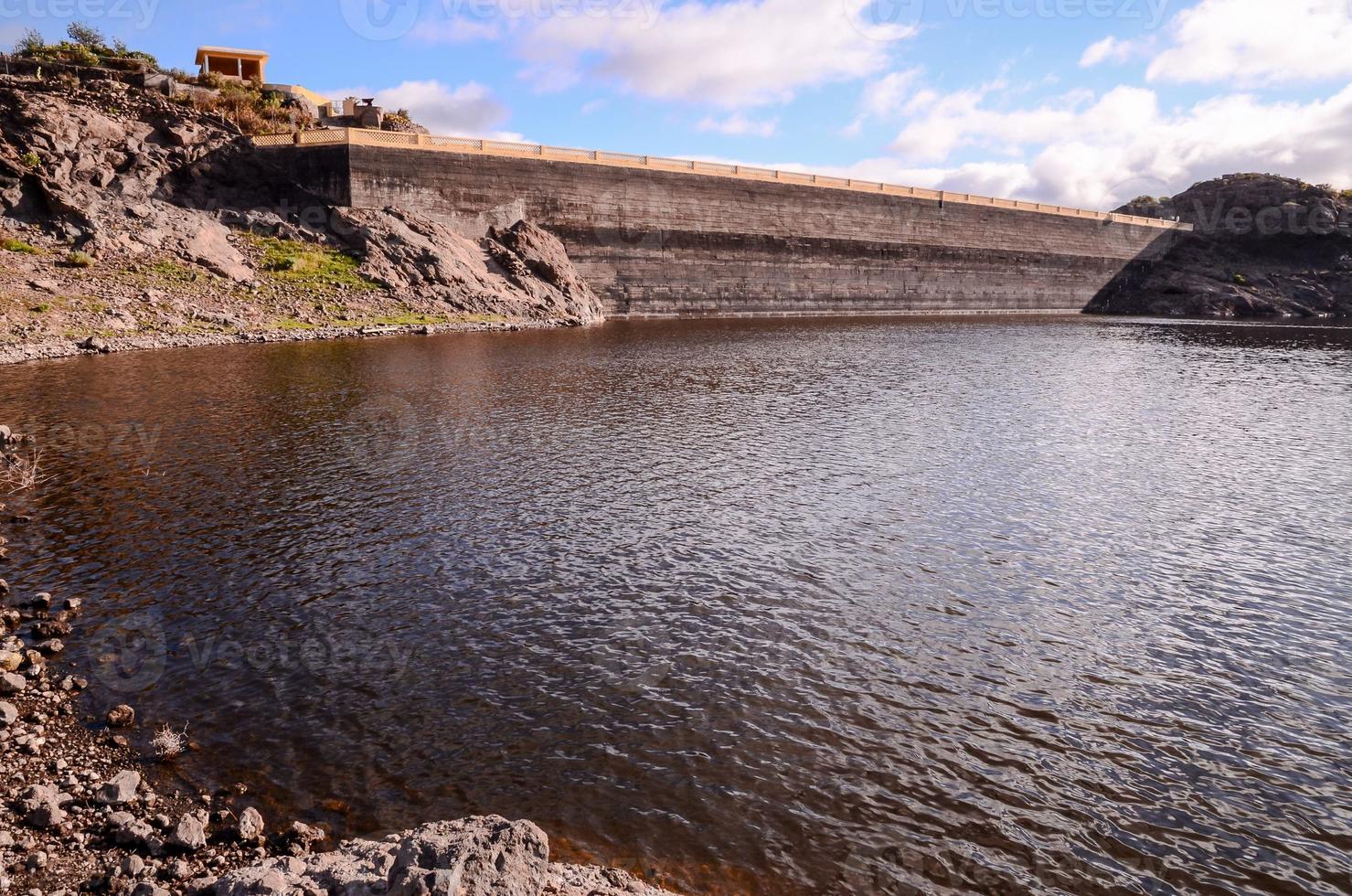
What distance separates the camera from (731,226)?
7256 cm

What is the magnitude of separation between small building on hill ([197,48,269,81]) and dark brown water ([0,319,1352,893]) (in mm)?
49281

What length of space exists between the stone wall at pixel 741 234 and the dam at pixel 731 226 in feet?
0.42

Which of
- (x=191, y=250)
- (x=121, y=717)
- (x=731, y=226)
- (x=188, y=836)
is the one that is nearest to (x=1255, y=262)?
(x=731, y=226)

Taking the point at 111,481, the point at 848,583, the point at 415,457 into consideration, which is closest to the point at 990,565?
the point at 848,583

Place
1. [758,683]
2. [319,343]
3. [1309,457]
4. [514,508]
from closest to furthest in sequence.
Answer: [758,683]
[514,508]
[1309,457]
[319,343]

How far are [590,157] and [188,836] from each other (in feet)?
211

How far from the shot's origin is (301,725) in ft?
27.2

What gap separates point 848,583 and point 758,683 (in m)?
3.40

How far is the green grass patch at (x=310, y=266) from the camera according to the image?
4791 centimetres

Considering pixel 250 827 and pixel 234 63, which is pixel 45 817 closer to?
pixel 250 827

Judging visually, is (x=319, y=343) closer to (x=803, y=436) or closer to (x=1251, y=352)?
(x=803, y=436)

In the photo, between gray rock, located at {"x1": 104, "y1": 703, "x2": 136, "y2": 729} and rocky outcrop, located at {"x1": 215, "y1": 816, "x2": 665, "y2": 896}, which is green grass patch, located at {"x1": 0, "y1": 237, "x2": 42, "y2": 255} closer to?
gray rock, located at {"x1": 104, "y1": 703, "x2": 136, "y2": 729}

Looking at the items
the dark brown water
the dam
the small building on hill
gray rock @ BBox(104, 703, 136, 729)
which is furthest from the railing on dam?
gray rock @ BBox(104, 703, 136, 729)

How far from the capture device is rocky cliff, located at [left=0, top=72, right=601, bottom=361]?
3850cm
